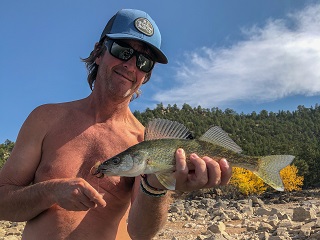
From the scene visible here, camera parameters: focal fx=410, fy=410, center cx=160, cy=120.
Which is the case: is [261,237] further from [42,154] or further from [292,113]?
[292,113]

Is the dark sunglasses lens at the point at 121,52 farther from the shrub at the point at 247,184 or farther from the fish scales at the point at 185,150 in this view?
the shrub at the point at 247,184

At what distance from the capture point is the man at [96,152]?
3516 millimetres

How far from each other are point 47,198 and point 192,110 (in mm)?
151966

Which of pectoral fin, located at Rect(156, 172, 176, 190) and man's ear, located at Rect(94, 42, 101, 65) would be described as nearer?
pectoral fin, located at Rect(156, 172, 176, 190)

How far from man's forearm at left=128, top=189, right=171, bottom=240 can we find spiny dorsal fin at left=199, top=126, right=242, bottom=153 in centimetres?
58

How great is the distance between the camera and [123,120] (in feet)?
14.2

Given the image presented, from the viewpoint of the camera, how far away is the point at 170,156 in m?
3.01

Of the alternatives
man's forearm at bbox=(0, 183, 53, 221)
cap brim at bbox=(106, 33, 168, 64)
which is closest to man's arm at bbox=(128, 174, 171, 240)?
man's forearm at bbox=(0, 183, 53, 221)

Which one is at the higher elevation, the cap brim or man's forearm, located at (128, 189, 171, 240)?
the cap brim

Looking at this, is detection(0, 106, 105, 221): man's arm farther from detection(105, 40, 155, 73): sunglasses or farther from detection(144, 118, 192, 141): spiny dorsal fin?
detection(105, 40, 155, 73): sunglasses

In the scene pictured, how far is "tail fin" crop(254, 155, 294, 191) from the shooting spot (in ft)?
11.1

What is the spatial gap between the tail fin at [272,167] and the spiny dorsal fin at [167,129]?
70 centimetres

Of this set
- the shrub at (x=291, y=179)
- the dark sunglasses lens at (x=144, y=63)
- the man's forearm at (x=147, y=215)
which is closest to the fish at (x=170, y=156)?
the man's forearm at (x=147, y=215)

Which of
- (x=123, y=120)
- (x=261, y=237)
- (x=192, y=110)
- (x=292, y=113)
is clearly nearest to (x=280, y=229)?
(x=261, y=237)
